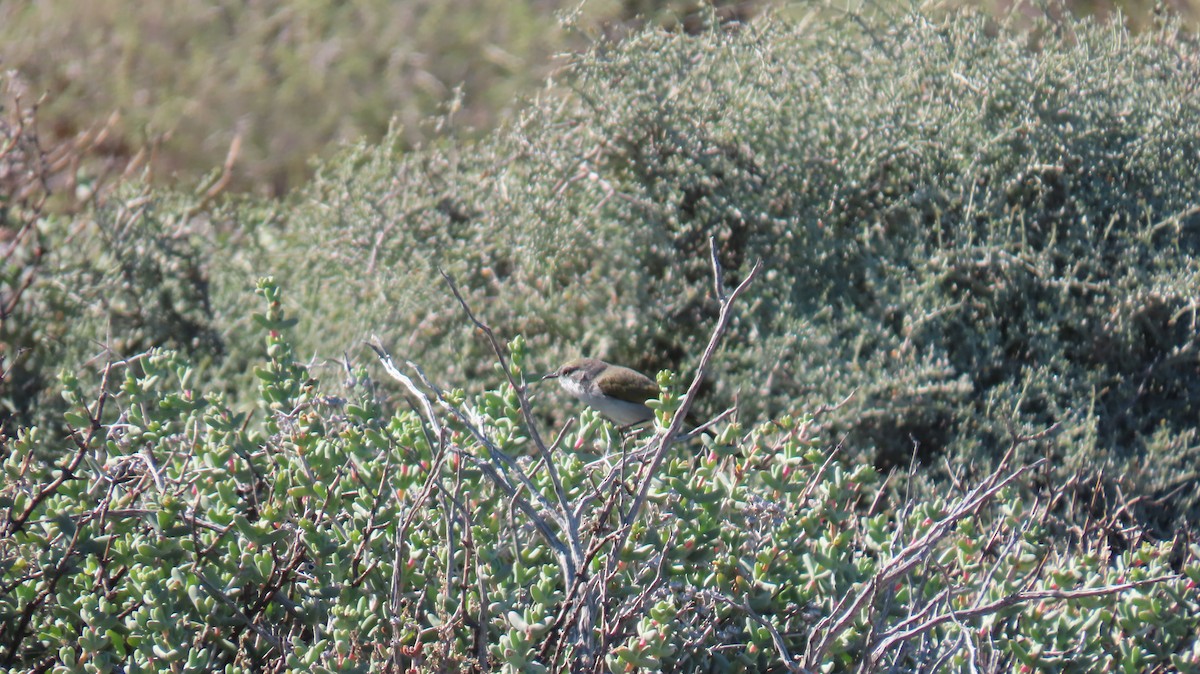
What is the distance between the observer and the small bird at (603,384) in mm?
4242

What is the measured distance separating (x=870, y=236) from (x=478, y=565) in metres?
2.59

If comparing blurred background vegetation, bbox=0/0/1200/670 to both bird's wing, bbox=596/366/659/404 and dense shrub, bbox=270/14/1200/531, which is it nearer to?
dense shrub, bbox=270/14/1200/531

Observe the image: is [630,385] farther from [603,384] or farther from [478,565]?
[478,565]

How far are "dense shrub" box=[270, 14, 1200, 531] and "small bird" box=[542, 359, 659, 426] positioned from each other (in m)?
0.26

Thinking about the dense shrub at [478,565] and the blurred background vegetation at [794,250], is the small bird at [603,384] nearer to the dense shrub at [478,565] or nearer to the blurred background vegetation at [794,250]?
the blurred background vegetation at [794,250]

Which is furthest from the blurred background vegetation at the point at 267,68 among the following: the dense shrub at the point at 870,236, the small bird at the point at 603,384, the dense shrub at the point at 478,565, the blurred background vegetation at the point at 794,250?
the dense shrub at the point at 478,565

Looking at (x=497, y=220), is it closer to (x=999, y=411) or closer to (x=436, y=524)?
(x=999, y=411)

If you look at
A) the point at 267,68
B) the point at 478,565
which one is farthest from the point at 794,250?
the point at 267,68

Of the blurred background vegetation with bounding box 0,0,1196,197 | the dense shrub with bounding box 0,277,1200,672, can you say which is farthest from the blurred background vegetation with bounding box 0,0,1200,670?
the blurred background vegetation with bounding box 0,0,1196,197

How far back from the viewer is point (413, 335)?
473 centimetres

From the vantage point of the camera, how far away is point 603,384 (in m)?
4.25

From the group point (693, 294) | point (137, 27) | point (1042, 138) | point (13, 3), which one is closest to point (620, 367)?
point (693, 294)

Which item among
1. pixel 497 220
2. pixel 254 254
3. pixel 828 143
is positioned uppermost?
pixel 828 143

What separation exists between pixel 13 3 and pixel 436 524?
27.1ft
